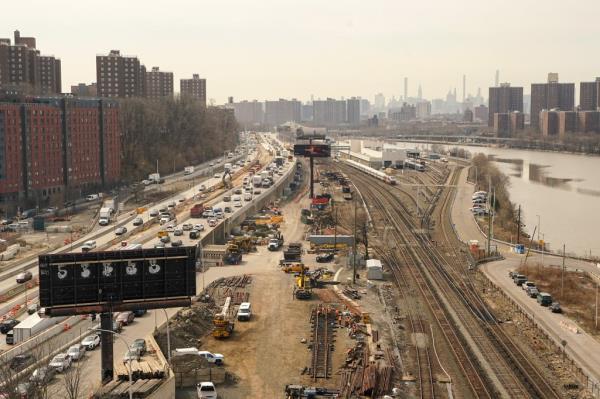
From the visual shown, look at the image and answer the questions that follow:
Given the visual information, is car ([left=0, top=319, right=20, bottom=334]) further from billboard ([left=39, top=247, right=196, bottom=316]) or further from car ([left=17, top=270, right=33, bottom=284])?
billboard ([left=39, top=247, right=196, bottom=316])

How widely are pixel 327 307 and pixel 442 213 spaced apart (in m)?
19.8

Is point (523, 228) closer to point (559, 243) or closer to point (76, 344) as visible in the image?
point (559, 243)

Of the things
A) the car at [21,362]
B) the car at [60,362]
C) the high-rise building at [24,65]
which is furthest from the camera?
the high-rise building at [24,65]

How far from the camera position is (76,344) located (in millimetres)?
15828

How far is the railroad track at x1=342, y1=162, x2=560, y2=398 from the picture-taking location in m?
15.0

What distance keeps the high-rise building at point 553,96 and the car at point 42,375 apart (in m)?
135

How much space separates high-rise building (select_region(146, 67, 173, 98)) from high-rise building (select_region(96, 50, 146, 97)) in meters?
16.8

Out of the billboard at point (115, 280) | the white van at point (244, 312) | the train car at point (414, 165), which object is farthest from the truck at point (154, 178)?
the billboard at point (115, 280)

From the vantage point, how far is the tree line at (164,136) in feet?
174

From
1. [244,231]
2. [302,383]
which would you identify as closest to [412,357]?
[302,383]

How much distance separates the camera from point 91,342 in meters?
15.7

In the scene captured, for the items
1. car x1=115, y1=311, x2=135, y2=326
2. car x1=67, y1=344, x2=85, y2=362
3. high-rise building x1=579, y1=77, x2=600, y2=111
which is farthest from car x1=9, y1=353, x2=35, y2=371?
high-rise building x1=579, y1=77, x2=600, y2=111

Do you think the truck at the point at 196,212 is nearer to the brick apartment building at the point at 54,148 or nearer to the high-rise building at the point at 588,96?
the brick apartment building at the point at 54,148

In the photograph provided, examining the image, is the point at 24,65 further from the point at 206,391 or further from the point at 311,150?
the point at 206,391
